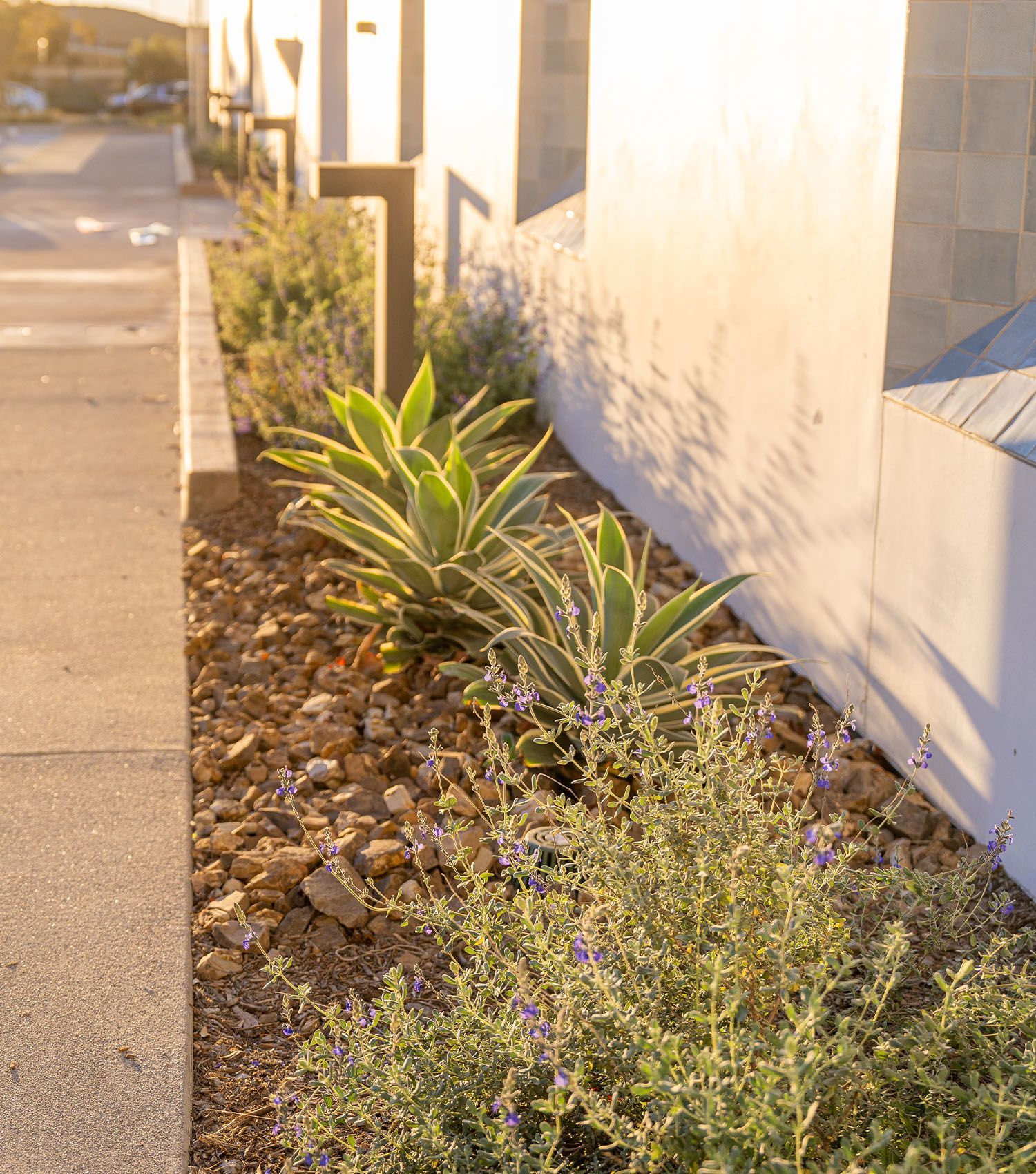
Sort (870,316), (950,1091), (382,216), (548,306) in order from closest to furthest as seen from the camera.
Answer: (950,1091) → (870,316) → (382,216) → (548,306)

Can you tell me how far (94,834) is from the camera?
388 cm

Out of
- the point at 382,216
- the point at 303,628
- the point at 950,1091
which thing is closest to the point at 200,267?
the point at 382,216

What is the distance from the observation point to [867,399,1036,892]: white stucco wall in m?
3.50

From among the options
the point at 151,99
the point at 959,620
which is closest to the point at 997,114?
the point at 959,620

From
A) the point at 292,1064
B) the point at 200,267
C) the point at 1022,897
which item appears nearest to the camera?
the point at 292,1064

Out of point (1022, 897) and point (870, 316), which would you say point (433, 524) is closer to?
point (870, 316)

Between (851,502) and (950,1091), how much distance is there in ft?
7.97

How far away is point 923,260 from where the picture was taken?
401 cm

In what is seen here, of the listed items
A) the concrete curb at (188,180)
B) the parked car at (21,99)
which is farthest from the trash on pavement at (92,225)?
the parked car at (21,99)

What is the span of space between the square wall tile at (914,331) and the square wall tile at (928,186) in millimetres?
216

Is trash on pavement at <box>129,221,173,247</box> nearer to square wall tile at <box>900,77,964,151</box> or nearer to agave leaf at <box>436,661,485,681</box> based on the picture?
agave leaf at <box>436,661,485,681</box>

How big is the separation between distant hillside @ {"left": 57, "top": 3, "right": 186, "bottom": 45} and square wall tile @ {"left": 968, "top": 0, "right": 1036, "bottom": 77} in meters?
140

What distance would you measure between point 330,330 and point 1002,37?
549 centimetres

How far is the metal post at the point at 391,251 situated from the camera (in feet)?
21.1
